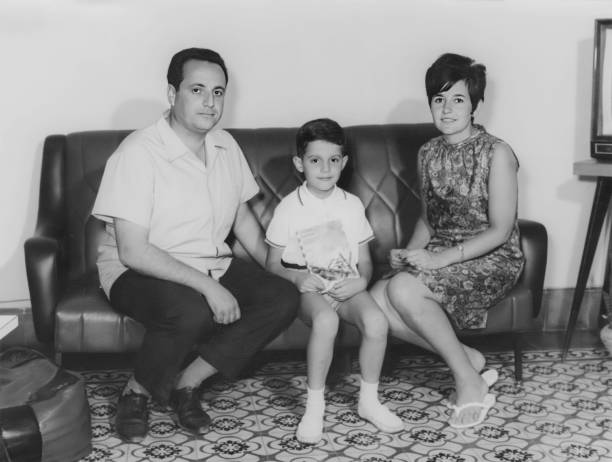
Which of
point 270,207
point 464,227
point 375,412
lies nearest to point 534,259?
point 464,227

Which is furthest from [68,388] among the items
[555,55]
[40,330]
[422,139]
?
[555,55]

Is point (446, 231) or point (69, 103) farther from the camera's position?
point (69, 103)

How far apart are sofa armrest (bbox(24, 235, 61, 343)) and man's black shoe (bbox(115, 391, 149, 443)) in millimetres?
384

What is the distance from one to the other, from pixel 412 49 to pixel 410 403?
1.56m

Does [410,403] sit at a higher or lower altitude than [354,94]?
lower

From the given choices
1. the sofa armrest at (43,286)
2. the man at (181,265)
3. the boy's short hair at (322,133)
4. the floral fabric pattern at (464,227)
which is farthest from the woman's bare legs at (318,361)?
the sofa armrest at (43,286)

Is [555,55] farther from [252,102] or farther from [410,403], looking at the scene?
[410,403]

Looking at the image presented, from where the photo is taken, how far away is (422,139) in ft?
10.3

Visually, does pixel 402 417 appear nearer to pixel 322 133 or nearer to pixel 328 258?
pixel 328 258

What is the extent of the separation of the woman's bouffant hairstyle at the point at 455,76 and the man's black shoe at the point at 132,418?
1381 mm

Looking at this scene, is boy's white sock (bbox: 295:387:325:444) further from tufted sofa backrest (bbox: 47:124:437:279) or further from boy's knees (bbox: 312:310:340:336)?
tufted sofa backrest (bbox: 47:124:437:279)

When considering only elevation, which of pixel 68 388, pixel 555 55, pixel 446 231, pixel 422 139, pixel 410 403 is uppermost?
pixel 555 55

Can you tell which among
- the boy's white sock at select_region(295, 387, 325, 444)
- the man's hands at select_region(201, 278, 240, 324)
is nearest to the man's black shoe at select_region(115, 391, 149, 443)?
the man's hands at select_region(201, 278, 240, 324)

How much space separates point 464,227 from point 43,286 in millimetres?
1423
